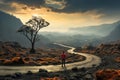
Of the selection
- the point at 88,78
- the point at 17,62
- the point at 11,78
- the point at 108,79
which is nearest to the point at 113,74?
the point at 108,79

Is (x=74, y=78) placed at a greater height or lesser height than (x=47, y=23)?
lesser

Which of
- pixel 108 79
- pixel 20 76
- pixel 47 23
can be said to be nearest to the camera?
pixel 108 79

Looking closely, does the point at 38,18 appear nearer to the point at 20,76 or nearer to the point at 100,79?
the point at 20,76

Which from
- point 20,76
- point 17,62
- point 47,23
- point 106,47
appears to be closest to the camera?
point 20,76

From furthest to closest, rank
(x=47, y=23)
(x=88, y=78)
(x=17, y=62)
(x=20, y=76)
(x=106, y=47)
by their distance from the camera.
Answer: (x=106, y=47)
(x=47, y=23)
(x=17, y=62)
(x=20, y=76)
(x=88, y=78)

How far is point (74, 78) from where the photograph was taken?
1049 inches

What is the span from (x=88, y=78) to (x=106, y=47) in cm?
11076

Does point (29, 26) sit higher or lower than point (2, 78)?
higher

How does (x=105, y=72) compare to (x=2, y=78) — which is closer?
(x=105, y=72)

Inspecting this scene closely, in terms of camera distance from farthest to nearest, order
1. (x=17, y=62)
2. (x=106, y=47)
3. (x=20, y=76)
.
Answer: (x=106, y=47) < (x=17, y=62) < (x=20, y=76)

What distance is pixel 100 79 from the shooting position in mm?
21453

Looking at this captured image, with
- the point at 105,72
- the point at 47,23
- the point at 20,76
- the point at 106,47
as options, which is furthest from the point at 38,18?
the point at 105,72

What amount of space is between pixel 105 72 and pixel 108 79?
1.10 m

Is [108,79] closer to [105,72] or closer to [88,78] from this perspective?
[105,72]
